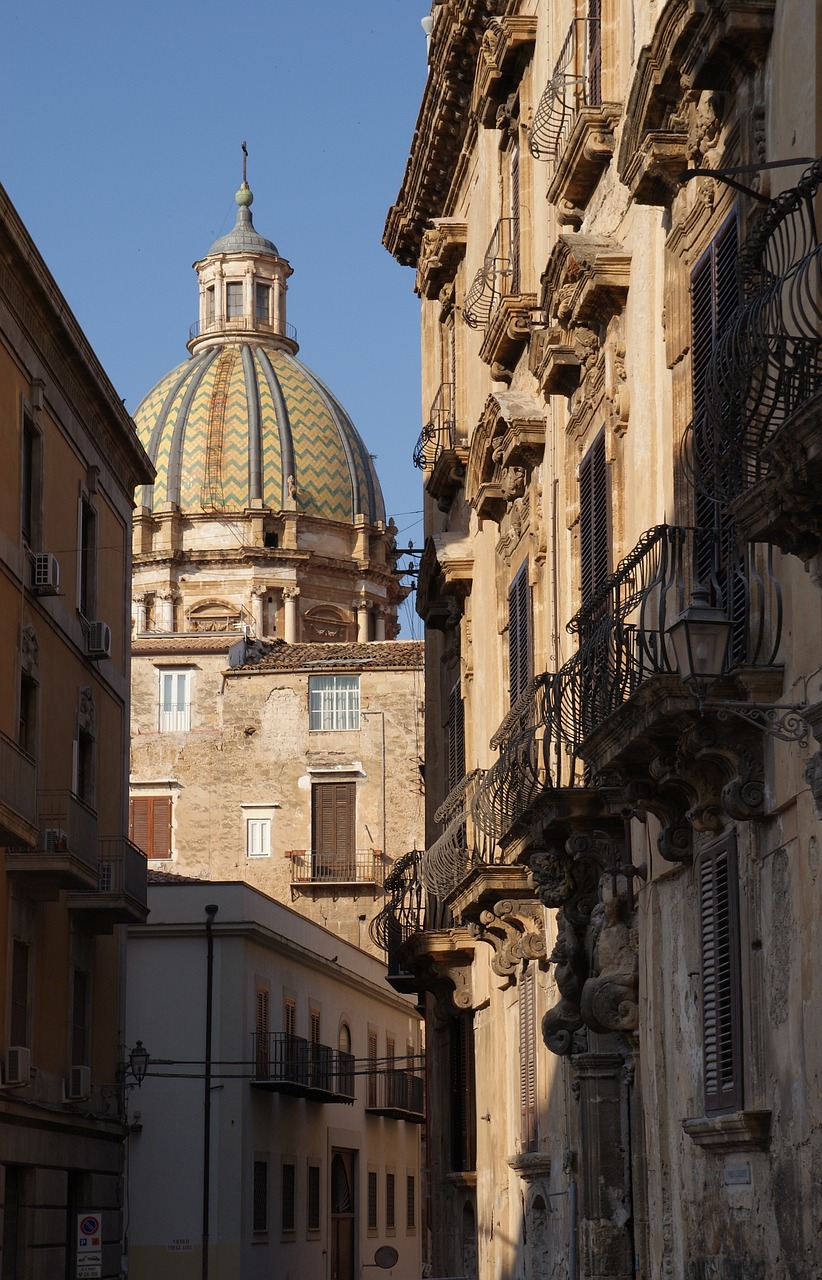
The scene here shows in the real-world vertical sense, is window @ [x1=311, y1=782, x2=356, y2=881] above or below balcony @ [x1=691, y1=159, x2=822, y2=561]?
above

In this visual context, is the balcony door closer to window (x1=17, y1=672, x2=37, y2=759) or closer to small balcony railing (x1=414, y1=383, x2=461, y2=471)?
window (x1=17, y1=672, x2=37, y2=759)

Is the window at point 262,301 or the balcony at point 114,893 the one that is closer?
the balcony at point 114,893

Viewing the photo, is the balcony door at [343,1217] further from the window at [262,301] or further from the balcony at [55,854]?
the window at [262,301]

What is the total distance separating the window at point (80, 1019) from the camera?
27078mm

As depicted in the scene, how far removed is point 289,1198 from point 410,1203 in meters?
9.82

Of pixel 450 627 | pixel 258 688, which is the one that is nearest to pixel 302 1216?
pixel 258 688

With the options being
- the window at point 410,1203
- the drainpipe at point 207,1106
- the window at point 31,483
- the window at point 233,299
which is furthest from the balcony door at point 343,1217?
the window at point 233,299

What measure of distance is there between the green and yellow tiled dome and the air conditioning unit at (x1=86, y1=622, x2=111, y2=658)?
130 feet

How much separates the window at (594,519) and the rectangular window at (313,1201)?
2644cm

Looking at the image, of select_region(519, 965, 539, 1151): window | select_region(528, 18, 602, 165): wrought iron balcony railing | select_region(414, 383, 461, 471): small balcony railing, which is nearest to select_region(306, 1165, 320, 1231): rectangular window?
select_region(414, 383, 461, 471): small balcony railing

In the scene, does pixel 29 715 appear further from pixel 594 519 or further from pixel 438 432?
pixel 594 519

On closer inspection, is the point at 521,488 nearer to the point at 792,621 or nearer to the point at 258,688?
the point at 792,621

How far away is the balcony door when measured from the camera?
4159cm

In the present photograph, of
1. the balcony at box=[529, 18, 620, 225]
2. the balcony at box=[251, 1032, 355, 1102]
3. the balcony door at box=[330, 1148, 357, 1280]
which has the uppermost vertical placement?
the balcony at box=[529, 18, 620, 225]
